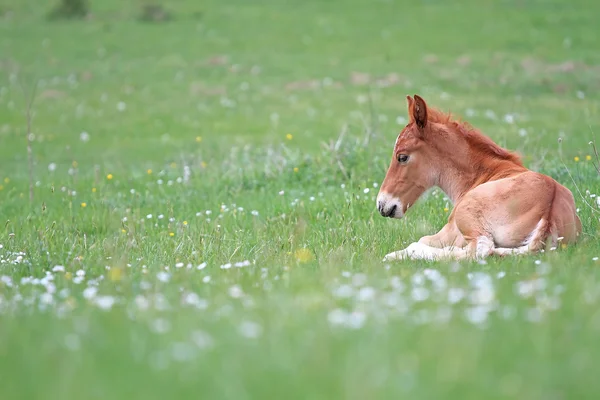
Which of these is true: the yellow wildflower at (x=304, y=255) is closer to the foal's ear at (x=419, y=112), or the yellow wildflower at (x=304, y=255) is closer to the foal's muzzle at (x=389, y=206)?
the foal's muzzle at (x=389, y=206)

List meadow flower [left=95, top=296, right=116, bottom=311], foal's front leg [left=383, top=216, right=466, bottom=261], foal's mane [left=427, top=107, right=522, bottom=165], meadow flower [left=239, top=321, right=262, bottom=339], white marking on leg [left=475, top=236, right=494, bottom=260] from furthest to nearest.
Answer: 1. foal's mane [left=427, top=107, right=522, bottom=165]
2. foal's front leg [left=383, top=216, right=466, bottom=261]
3. white marking on leg [left=475, top=236, right=494, bottom=260]
4. meadow flower [left=95, top=296, right=116, bottom=311]
5. meadow flower [left=239, top=321, right=262, bottom=339]

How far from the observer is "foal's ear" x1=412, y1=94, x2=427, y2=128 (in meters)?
7.83

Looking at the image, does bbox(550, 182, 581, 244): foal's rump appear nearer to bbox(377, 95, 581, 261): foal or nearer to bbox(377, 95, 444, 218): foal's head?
bbox(377, 95, 581, 261): foal

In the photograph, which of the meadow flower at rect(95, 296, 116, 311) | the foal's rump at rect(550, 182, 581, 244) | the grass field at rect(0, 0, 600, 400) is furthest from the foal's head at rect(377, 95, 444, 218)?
the meadow flower at rect(95, 296, 116, 311)

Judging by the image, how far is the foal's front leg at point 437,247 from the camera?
6.97 metres

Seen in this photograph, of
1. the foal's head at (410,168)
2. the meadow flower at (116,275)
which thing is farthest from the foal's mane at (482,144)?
the meadow flower at (116,275)

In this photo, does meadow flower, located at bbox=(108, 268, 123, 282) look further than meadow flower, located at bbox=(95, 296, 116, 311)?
Yes

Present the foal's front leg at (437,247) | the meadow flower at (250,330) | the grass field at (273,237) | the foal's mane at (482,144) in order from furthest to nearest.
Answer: the foal's mane at (482,144), the foal's front leg at (437,247), the meadow flower at (250,330), the grass field at (273,237)

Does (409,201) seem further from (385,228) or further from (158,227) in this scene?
(158,227)

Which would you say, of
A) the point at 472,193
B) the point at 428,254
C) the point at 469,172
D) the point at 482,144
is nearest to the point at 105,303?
the point at 428,254

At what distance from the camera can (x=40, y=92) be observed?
78.4ft

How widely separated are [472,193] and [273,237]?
209cm

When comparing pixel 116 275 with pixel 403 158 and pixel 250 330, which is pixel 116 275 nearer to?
pixel 250 330

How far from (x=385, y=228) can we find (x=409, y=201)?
385 millimetres
